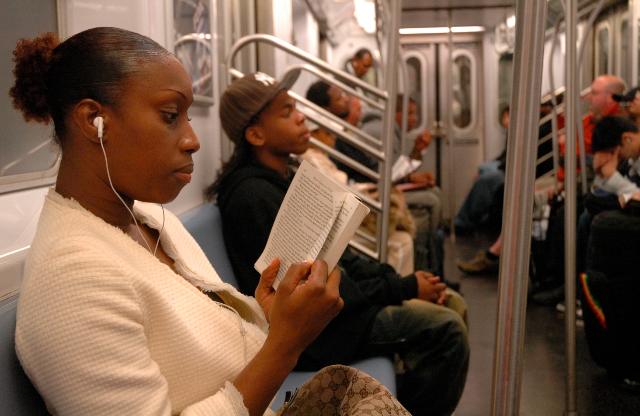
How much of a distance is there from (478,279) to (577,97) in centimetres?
273

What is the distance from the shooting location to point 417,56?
28.3 ft

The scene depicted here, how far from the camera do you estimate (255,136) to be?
2105mm

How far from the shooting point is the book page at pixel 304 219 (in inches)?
42.6

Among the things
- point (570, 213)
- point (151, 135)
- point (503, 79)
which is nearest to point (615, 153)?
point (570, 213)

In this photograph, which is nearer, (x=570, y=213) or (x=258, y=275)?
(x=258, y=275)

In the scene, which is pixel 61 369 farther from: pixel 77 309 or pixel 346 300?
pixel 346 300

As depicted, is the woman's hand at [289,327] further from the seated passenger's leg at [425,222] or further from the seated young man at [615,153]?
the seated passenger's leg at [425,222]

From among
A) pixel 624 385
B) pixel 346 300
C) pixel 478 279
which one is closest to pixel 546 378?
pixel 624 385

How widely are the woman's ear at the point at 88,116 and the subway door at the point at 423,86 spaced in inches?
306

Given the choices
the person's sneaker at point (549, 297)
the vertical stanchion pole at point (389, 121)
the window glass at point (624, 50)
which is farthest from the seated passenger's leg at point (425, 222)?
the window glass at point (624, 50)

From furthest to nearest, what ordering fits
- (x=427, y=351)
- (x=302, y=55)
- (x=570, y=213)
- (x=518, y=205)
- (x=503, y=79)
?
(x=503, y=79) → (x=302, y=55) → (x=570, y=213) → (x=427, y=351) → (x=518, y=205)

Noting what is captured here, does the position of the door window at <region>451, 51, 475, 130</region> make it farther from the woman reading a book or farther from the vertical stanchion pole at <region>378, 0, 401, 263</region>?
the woman reading a book

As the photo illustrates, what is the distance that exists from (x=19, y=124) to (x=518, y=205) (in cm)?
86

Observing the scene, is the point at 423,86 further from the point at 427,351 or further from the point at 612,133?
the point at 427,351
